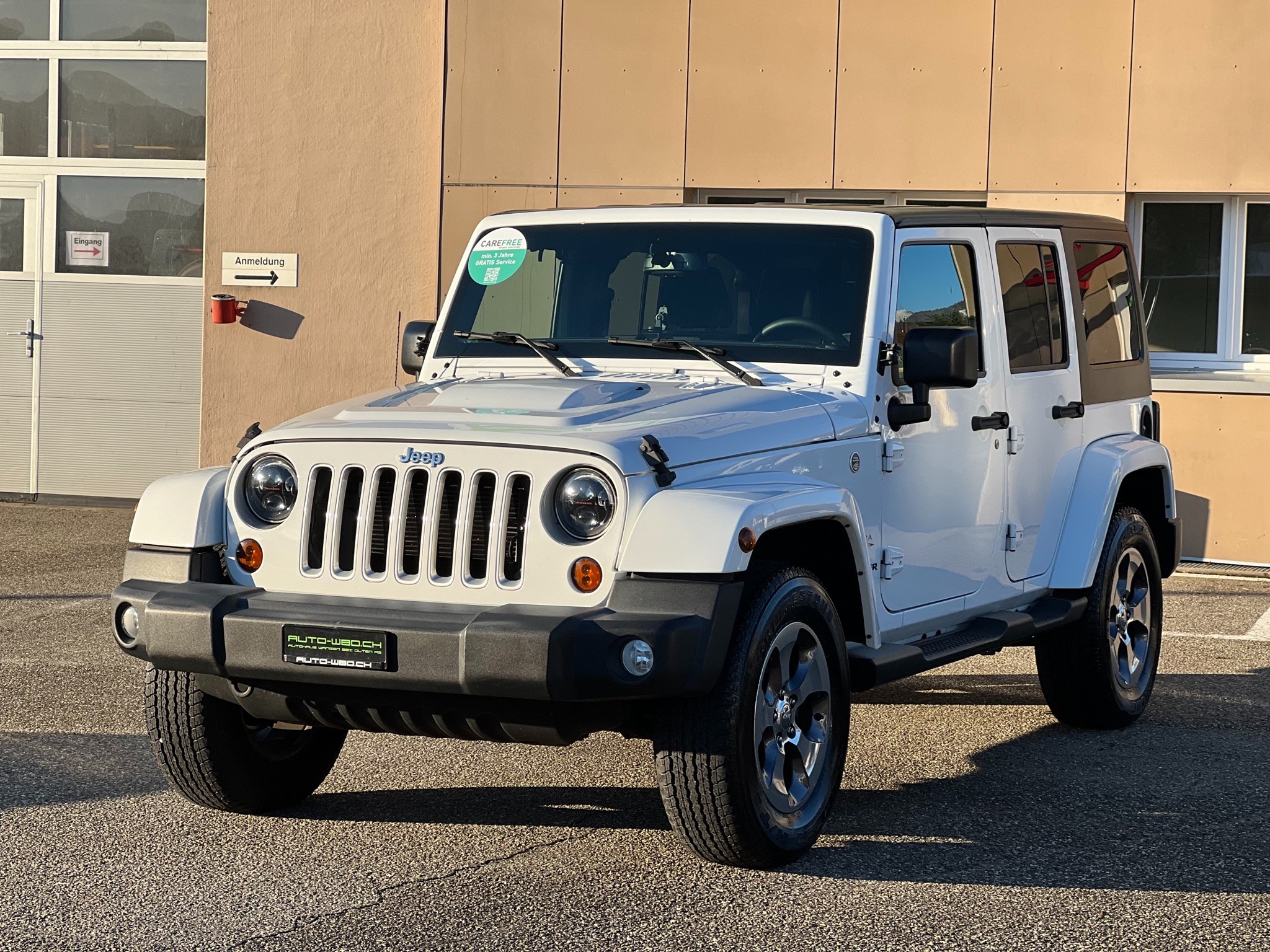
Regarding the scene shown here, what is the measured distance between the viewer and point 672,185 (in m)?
13.0

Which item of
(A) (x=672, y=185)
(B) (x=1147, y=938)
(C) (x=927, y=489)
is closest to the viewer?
(B) (x=1147, y=938)

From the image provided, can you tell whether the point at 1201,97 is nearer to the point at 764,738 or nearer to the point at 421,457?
the point at 764,738

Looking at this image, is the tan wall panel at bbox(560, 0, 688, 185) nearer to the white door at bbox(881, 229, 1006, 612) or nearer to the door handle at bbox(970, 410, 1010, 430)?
the white door at bbox(881, 229, 1006, 612)

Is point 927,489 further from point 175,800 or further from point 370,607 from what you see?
point 175,800

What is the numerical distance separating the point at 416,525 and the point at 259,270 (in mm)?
9481

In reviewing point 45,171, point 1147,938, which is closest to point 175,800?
point 1147,938

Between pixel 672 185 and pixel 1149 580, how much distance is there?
641 cm

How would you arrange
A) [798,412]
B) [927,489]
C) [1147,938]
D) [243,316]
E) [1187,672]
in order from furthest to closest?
[243,316] < [1187,672] < [927,489] < [798,412] < [1147,938]

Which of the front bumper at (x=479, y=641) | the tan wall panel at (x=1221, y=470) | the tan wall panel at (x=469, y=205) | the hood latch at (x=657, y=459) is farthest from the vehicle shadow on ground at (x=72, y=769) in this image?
the tan wall panel at (x=1221, y=470)

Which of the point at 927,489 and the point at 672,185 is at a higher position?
the point at 672,185

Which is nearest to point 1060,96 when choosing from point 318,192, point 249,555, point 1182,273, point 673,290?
point 1182,273

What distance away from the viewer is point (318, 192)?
1372cm

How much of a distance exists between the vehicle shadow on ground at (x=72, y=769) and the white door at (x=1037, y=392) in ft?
10.4

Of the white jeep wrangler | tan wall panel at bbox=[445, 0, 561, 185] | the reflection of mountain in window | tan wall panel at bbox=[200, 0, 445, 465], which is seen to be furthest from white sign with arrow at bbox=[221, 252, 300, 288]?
A: the white jeep wrangler
